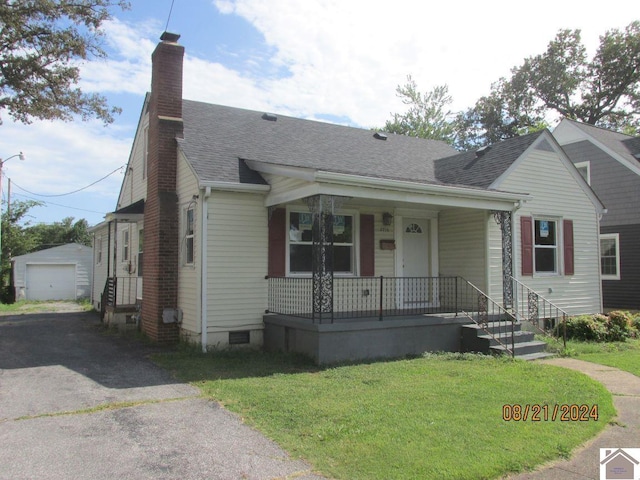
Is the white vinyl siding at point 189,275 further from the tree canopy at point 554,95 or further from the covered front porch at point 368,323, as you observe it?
the tree canopy at point 554,95

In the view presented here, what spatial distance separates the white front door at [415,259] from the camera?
12.3m

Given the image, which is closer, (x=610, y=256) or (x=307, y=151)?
(x=307, y=151)

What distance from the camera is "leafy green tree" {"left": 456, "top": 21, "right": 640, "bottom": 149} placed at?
35844mm

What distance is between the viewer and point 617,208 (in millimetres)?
17625

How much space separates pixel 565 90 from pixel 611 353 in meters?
33.3

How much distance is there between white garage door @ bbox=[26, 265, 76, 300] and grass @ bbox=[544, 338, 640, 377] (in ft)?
83.0

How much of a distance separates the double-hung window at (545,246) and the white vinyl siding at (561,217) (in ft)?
0.49

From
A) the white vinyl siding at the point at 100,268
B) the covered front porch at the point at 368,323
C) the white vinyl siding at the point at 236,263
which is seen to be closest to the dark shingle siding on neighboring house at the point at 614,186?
the covered front porch at the point at 368,323

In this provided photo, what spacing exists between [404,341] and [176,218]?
213 inches

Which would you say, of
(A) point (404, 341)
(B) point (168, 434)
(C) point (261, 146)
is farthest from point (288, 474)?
(C) point (261, 146)

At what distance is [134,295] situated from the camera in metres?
14.3

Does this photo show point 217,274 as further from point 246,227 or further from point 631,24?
point 631,24

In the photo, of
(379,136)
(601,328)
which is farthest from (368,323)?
(379,136)

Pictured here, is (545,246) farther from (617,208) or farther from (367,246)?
(617,208)
